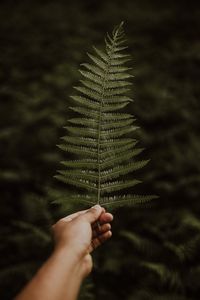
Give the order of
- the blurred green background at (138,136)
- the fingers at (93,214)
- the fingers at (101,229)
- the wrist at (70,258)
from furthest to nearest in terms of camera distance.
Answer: the blurred green background at (138,136)
the fingers at (101,229)
the fingers at (93,214)
the wrist at (70,258)

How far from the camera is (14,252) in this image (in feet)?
10.9

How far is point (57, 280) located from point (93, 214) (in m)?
0.40

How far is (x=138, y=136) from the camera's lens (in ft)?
14.2

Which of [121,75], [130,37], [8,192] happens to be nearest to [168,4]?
[130,37]

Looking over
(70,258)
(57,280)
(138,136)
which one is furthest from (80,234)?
(138,136)

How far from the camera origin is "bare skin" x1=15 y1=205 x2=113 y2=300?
1085mm

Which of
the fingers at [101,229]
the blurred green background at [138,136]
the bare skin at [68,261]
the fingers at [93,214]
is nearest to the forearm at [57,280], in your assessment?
the bare skin at [68,261]

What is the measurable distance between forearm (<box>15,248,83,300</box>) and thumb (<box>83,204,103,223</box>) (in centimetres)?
19

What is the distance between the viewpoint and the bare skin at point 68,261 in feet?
3.56

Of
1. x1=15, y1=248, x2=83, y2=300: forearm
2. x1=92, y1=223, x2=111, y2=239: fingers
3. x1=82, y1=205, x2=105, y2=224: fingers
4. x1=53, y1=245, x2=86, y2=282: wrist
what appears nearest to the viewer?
x1=15, y1=248, x2=83, y2=300: forearm

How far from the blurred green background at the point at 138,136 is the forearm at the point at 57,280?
3.47 feet

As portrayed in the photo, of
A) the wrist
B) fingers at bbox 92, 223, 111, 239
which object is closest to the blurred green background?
fingers at bbox 92, 223, 111, 239

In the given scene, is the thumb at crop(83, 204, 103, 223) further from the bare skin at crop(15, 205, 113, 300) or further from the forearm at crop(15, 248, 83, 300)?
the forearm at crop(15, 248, 83, 300)

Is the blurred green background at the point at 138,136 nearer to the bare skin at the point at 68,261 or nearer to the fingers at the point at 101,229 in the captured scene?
the fingers at the point at 101,229
